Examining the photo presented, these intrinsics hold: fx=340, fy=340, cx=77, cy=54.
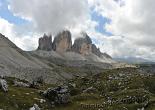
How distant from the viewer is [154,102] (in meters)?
82.2

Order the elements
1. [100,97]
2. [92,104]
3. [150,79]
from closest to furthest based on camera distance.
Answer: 1. [92,104]
2. [100,97]
3. [150,79]

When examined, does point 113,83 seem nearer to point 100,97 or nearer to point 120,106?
point 100,97

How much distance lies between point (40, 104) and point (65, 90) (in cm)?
996

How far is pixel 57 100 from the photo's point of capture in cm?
9219

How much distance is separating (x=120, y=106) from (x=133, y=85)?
152 ft

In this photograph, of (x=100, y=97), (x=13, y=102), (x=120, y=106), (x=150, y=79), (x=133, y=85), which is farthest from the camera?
(x=150, y=79)

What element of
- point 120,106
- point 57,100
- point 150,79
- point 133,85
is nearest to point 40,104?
point 57,100

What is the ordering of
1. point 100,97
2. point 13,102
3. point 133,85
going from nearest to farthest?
1. point 13,102
2. point 100,97
3. point 133,85

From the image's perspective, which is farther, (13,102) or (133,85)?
(133,85)

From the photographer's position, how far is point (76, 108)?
8662cm

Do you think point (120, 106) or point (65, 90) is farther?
point (65, 90)

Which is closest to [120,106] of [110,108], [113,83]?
[110,108]

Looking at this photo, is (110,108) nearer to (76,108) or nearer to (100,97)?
(76,108)

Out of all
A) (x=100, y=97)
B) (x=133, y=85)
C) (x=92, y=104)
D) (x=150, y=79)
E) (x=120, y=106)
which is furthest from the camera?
(x=150, y=79)
